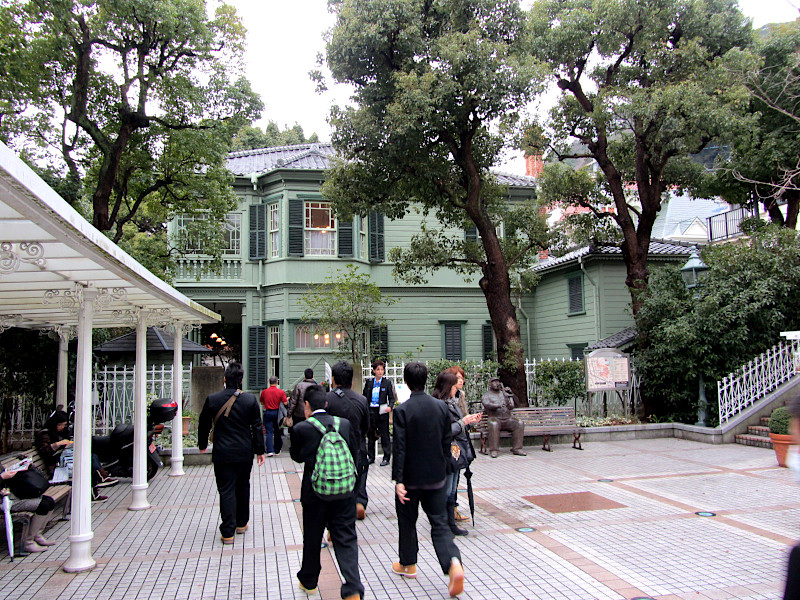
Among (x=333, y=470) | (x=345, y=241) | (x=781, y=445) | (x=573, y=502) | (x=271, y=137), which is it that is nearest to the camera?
(x=333, y=470)

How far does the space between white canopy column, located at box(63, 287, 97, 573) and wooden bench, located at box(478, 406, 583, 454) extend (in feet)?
26.1

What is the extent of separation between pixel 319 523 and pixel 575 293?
16938 mm

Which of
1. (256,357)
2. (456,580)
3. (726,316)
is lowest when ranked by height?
(456,580)

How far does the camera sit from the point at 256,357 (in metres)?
19.4

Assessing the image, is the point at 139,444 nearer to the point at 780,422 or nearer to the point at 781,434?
the point at 781,434

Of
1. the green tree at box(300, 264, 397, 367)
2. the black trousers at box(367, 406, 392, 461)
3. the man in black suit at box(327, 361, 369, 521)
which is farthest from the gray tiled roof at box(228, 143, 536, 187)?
the man in black suit at box(327, 361, 369, 521)

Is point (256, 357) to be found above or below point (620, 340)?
below

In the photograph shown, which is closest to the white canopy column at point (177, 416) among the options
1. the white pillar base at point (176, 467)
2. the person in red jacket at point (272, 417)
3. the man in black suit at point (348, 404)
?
the white pillar base at point (176, 467)

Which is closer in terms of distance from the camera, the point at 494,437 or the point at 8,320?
the point at 8,320

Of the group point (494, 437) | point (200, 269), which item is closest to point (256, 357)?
point (200, 269)

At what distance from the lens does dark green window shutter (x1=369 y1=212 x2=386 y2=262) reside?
20375 millimetres

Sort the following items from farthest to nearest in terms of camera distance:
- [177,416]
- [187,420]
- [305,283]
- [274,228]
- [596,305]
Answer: [274,228] → [305,283] → [596,305] → [187,420] → [177,416]

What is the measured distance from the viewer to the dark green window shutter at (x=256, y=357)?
1916 cm

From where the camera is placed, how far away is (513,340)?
46.2ft
